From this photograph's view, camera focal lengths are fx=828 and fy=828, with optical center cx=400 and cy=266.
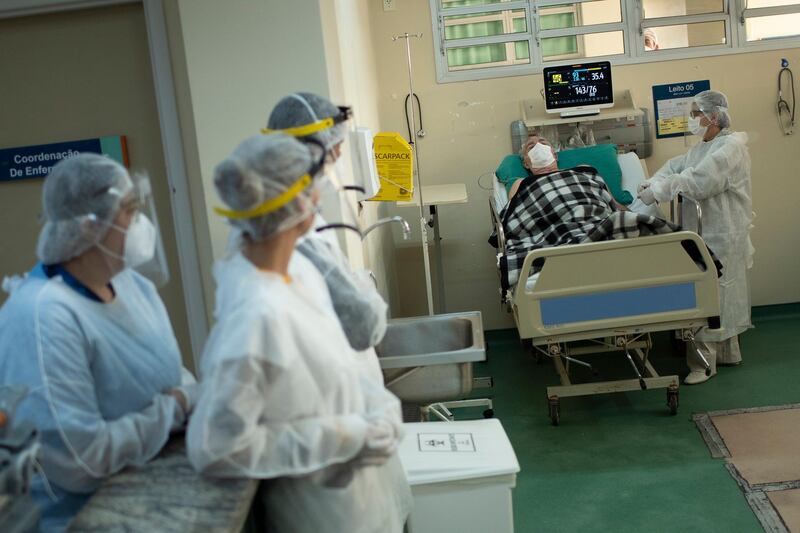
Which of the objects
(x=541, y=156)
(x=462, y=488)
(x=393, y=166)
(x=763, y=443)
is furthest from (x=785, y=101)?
(x=462, y=488)

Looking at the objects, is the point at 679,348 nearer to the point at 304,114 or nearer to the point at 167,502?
the point at 304,114

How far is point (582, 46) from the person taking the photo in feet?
18.0

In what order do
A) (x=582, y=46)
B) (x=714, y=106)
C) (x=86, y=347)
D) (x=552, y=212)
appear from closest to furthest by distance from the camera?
(x=86, y=347), (x=552, y=212), (x=714, y=106), (x=582, y=46)

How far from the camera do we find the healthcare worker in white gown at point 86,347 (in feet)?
5.05

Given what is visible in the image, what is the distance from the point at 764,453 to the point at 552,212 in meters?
1.55

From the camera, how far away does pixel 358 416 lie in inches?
60.2

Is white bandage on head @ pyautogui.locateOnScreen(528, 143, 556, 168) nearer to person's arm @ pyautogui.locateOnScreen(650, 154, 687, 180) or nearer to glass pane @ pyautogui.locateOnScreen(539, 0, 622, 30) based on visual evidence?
person's arm @ pyautogui.locateOnScreen(650, 154, 687, 180)

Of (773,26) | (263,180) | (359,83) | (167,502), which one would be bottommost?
(167,502)

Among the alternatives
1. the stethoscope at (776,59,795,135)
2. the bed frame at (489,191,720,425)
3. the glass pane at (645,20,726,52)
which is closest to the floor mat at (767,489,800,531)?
the bed frame at (489,191,720,425)

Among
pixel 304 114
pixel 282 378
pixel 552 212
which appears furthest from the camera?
pixel 552 212

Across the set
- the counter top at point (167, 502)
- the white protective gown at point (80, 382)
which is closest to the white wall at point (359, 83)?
the white protective gown at point (80, 382)

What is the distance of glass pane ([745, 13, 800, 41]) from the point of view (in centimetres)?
540

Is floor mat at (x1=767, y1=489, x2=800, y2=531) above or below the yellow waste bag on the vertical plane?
below

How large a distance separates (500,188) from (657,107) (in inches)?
51.5
